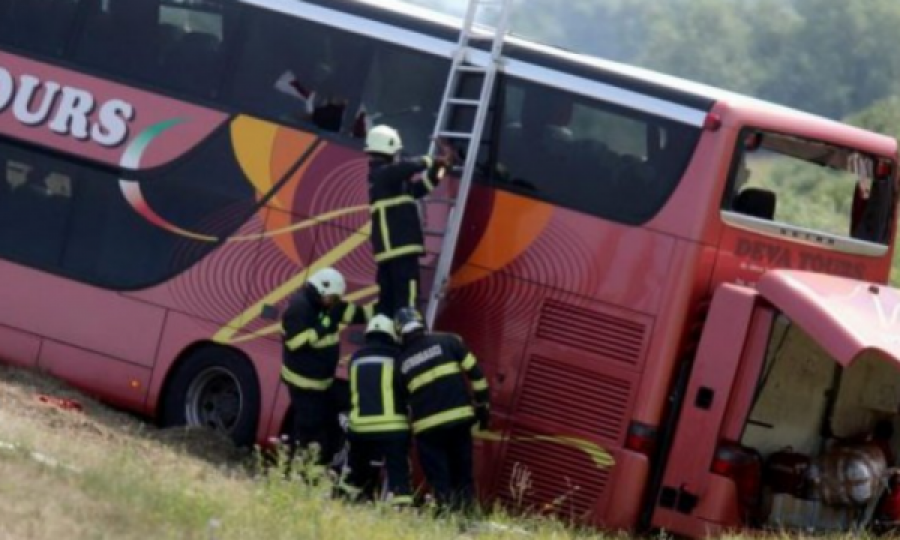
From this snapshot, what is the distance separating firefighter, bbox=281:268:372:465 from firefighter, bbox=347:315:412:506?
450 millimetres

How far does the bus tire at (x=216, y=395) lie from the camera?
15758 mm

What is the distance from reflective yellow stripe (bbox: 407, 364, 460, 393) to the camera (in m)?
14.1

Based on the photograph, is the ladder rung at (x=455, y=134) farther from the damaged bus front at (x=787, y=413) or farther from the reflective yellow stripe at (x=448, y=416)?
the damaged bus front at (x=787, y=413)

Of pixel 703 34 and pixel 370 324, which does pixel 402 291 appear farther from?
pixel 703 34

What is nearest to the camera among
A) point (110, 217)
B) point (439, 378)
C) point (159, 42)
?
point (439, 378)

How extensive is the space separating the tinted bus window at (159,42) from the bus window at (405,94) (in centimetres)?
129

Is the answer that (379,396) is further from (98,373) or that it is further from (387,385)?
(98,373)

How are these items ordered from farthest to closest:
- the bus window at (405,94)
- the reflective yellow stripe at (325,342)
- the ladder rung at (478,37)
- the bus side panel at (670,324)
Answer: the bus window at (405,94) → the ladder rung at (478,37) → the reflective yellow stripe at (325,342) → the bus side panel at (670,324)

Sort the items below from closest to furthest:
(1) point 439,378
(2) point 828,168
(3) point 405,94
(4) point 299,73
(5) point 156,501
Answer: (5) point 156,501 → (1) point 439,378 → (3) point 405,94 → (4) point 299,73 → (2) point 828,168

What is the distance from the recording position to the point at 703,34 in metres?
81.5

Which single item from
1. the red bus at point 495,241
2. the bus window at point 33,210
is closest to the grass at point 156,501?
the red bus at point 495,241

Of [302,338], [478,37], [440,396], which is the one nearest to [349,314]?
[302,338]

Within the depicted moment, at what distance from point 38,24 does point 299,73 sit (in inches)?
92.4

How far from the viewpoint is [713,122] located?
567 inches
